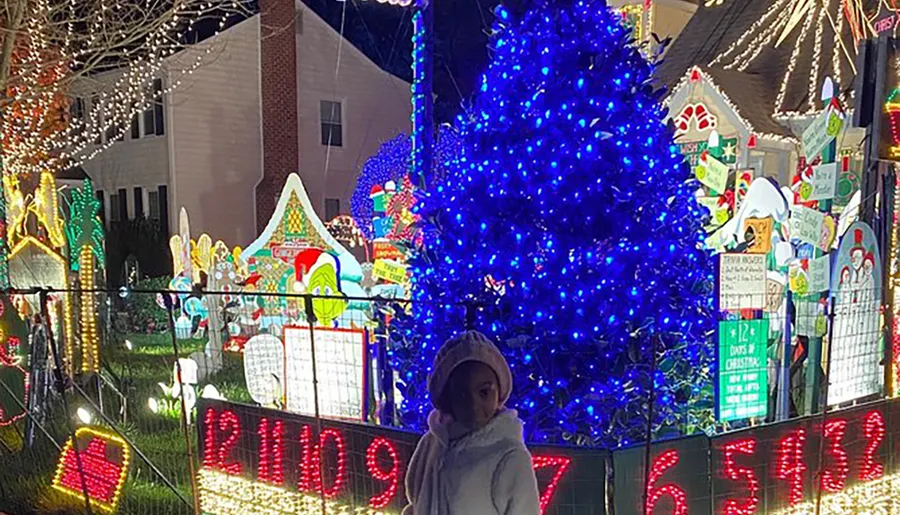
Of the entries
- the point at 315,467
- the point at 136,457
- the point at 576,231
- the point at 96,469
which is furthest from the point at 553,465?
the point at 136,457

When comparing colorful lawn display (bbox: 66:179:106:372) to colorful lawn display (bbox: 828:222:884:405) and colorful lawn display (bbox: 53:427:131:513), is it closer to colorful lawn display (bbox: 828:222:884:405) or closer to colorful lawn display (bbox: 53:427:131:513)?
colorful lawn display (bbox: 53:427:131:513)

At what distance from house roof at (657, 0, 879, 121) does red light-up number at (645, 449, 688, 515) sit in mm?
9536

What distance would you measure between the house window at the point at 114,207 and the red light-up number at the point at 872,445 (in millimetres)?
22210

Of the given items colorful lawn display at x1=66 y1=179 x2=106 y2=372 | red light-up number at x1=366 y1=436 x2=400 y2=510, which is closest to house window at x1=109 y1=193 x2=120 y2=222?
colorful lawn display at x1=66 y1=179 x2=106 y2=372

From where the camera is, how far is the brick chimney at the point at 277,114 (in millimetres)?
21484

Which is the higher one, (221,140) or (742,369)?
(221,140)

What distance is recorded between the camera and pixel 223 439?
4672 millimetres

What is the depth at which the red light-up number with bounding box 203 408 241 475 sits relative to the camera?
4617 millimetres

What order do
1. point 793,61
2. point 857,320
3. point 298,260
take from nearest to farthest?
point 857,320 → point 298,260 → point 793,61

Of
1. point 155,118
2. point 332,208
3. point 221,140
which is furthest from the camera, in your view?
point 332,208

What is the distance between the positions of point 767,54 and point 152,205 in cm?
1645

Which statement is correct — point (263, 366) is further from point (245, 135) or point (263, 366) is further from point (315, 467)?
point (245, 135)

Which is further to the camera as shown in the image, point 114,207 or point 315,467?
point 114,207

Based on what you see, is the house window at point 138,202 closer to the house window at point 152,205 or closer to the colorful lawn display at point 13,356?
the house window at point 152,205
